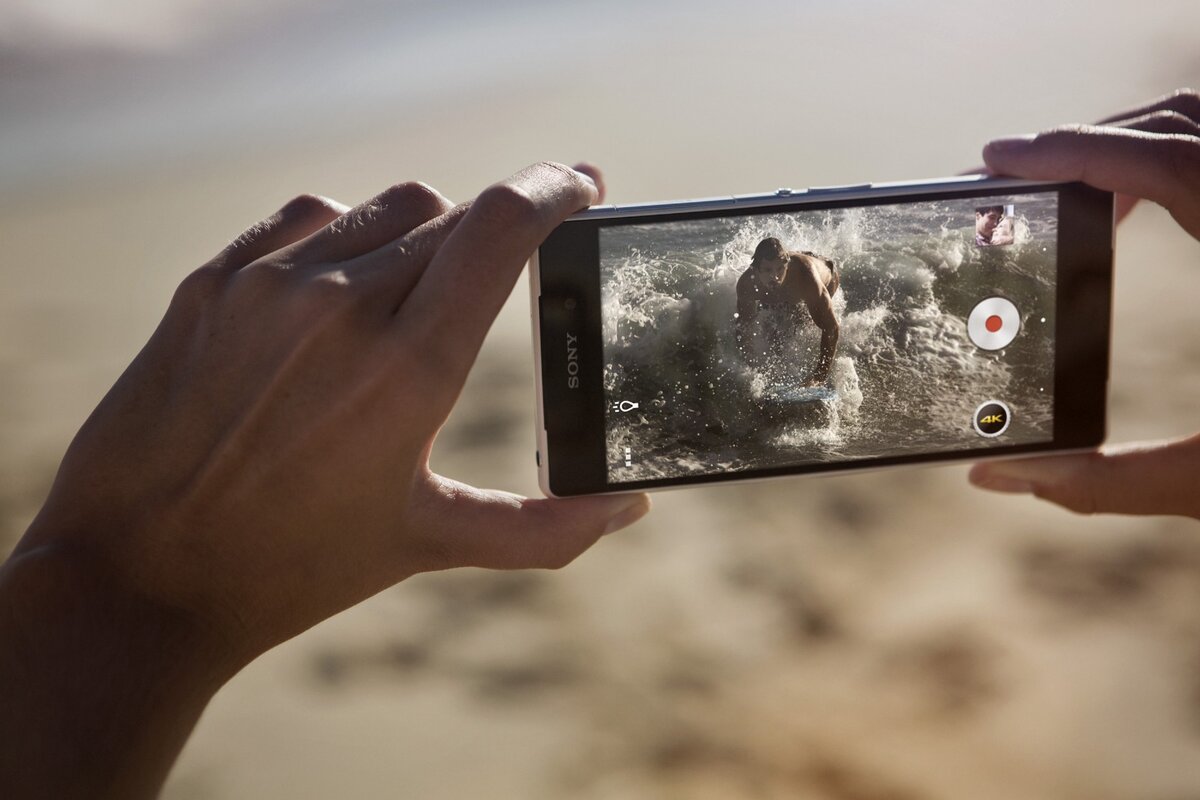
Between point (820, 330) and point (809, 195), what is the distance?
22cm

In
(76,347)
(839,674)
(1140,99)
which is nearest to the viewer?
(839,674)

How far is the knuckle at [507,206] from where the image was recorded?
1.31m

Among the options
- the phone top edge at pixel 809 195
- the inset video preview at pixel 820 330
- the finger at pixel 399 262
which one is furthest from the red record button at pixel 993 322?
the finger at pixel 399 262

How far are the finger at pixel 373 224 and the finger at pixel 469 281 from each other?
0.14 metres

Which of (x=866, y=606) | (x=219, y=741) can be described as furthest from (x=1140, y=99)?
(x=219, y=741)

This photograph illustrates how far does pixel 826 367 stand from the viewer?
1626 millimetres

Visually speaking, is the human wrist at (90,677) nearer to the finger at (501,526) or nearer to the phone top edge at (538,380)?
the finger at (501,526)

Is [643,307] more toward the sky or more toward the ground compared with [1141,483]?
more toward the sky

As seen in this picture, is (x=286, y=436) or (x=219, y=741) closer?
(x=286, y=436)

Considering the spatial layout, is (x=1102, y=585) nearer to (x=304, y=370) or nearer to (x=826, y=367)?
(x=826, y=367)

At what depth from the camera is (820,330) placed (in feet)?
5.30

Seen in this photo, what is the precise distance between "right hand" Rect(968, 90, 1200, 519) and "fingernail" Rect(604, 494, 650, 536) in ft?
1.91

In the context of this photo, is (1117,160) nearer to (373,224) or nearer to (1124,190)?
(1124,190)

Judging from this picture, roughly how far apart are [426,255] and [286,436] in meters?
0.30
